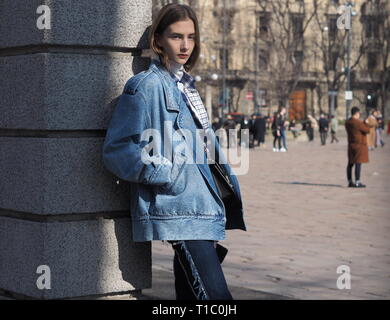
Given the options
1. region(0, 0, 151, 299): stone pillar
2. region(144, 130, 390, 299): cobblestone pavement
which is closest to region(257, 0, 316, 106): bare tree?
region(144, 130, 390, 299): cobblestone pavement

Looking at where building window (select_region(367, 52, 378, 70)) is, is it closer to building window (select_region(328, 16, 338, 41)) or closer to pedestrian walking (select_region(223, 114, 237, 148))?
building window (select_region(328, 16, 338, 41))

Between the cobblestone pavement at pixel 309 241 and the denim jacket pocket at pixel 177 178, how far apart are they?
5.29 ft

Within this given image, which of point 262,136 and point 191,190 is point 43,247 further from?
point 262,136

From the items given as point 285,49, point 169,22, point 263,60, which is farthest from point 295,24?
point 169,22

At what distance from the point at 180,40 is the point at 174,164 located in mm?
563

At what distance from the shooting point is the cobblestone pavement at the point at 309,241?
7.04m

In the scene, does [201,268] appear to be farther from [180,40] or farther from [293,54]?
[293,54]

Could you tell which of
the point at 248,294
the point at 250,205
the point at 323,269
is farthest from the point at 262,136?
the point at 248,294

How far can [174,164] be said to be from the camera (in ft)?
12.6

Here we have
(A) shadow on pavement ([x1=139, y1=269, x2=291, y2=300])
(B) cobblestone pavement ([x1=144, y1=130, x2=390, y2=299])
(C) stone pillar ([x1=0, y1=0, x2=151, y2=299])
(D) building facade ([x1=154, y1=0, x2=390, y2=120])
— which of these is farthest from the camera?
(D) building facade ([x1=154, y1=0, x2=390, y2=120])

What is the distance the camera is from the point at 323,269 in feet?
25.8

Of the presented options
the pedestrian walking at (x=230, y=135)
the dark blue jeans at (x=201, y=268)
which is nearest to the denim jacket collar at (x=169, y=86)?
the dark blue jeans at (x=201, y=268)

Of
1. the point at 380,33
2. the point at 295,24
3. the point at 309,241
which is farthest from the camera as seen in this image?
the point at 380,33

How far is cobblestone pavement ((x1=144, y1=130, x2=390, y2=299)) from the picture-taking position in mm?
7039
